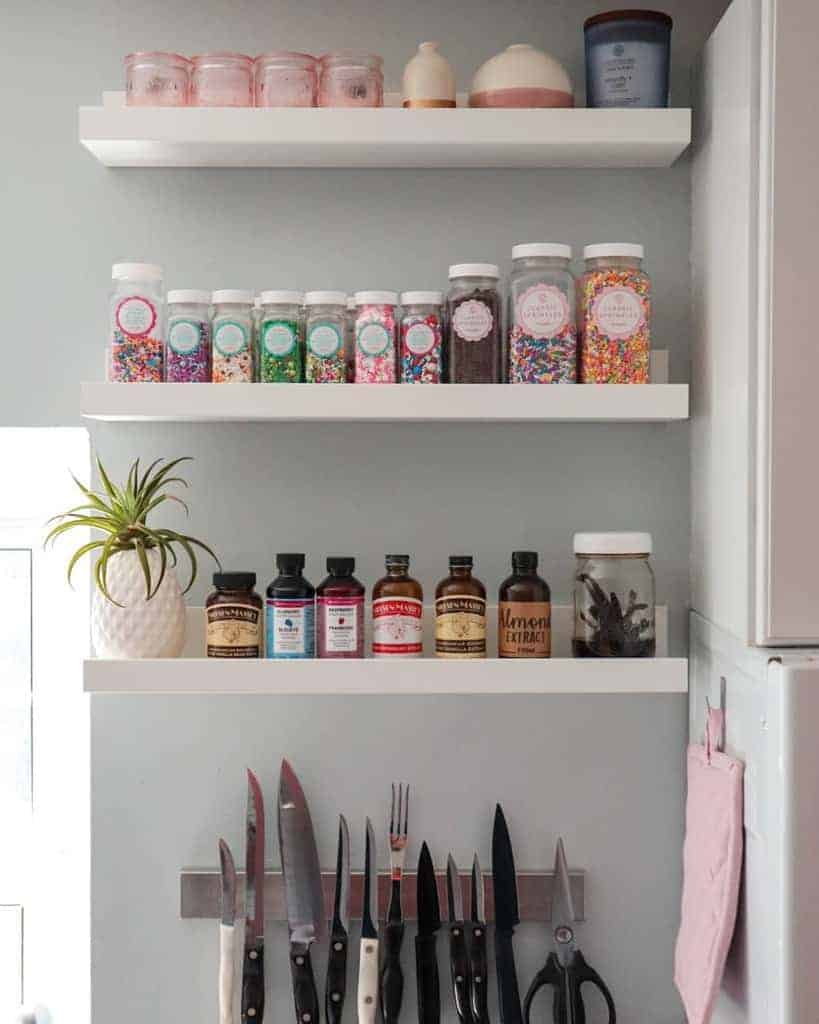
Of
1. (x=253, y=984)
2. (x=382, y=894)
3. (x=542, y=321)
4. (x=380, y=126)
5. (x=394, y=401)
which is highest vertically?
(x=380, y=126)

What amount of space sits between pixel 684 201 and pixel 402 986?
1.18 m

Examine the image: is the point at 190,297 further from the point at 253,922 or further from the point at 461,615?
the point at 253,922

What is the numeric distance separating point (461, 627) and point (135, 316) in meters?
0.57

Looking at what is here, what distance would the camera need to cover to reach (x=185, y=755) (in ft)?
5.65

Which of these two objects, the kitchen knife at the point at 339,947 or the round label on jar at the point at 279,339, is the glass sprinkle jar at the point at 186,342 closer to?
the round label on jar at the point at 279,339

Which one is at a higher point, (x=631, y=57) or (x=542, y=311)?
(x=631, y=57)

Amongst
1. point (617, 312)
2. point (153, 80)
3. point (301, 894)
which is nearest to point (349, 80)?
point (153, 80)

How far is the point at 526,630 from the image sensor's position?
5.01 ft

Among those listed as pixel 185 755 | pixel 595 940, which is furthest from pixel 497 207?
pixel 595 940

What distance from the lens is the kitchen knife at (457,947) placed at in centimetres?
164

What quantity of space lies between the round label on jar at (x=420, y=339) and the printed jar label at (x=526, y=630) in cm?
34

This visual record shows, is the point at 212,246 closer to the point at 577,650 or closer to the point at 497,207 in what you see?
the point at 497,207

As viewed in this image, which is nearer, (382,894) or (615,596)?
(615,596)

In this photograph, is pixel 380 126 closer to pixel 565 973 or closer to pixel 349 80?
pixel 349 80
